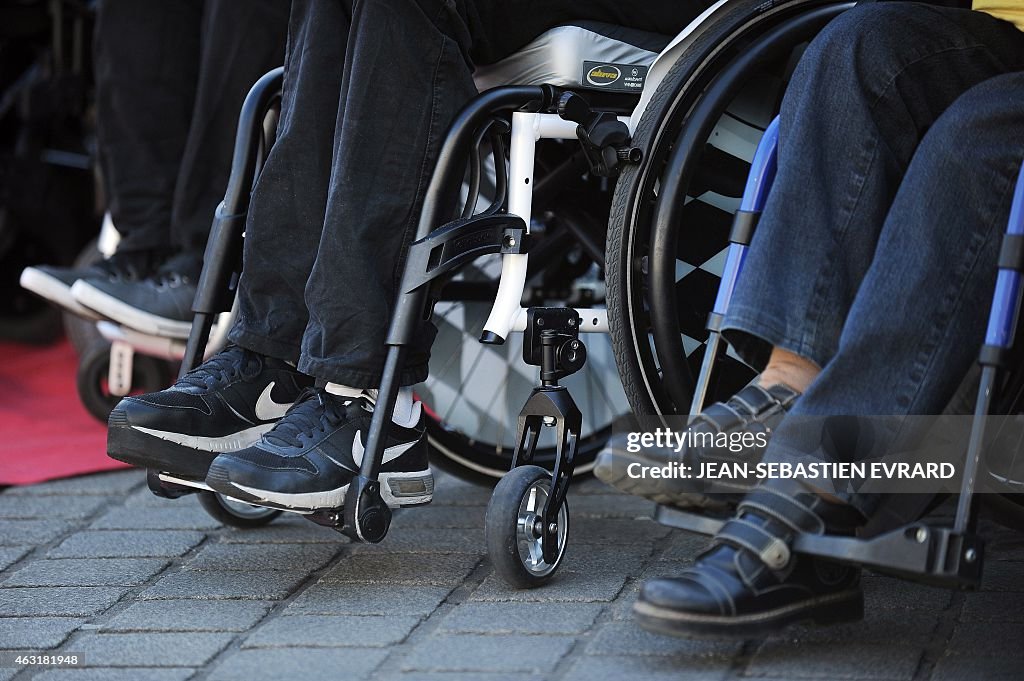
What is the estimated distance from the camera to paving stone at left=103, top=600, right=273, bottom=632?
5.39 feet

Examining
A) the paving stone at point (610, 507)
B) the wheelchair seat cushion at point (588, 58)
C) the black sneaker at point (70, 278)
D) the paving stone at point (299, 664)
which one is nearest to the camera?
the paving stone at point (299, 664)

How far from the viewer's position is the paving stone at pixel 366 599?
1.69 meters

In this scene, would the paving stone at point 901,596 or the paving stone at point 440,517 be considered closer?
the paving stone at point 901,596

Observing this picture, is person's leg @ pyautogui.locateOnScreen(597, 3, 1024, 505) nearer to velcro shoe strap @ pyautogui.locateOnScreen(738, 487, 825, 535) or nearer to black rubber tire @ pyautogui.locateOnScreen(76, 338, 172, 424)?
velcro shoe strap @ pyautogui.locateOnScreen(738, 487, 825, 535)

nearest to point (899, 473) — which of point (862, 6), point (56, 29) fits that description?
point (862, 6)

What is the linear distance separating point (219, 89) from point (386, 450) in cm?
123

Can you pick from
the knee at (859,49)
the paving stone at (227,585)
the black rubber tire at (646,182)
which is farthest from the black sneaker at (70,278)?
the knee at (859,49)

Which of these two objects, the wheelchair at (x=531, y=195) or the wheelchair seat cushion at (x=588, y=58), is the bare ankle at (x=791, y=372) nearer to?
the wheelchair at (x=531, y=195)

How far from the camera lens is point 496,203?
1838mm

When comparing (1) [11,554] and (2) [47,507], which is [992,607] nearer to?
(1) [11,554]

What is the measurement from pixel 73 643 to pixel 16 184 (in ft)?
8.60

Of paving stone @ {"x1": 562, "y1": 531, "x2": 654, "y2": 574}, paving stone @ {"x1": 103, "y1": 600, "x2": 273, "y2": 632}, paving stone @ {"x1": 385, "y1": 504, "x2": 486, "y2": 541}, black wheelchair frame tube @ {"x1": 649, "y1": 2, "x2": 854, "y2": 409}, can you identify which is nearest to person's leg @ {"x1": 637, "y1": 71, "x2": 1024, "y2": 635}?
black wheelchair frame tube @ {"x1": 649, "y1": 2, "x2": 854, "y2": 409}

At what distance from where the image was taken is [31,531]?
85.6 inches

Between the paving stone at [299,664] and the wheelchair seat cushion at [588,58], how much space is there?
90cm
